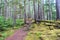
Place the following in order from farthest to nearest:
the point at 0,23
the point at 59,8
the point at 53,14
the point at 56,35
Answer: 1. the point at 53,14
2. the point at 0,23
3. the point at 59,8
4. the point at 56,35

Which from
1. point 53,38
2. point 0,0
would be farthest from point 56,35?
point 0,0

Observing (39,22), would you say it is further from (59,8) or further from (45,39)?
(45,39)

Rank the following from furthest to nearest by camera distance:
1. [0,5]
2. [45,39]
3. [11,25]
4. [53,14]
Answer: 1. [53,14]
2. [0,5]
3. [11,25]
4. [45,39]

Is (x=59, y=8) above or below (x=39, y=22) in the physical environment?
above

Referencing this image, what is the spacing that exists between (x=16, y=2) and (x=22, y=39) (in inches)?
369

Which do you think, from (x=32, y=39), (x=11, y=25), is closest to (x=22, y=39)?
(x=32, y=39)

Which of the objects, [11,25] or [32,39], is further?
[11,25]

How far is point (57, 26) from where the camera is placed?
1105cm

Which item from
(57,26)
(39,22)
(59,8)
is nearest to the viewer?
(57,26)

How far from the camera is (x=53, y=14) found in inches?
1385

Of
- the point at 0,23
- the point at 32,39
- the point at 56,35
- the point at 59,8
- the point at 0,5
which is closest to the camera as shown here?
the point at 56,35

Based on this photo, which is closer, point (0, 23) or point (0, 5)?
point (0, 23)

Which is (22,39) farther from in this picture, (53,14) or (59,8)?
(53,14)

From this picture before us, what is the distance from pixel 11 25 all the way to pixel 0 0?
1922 cm
